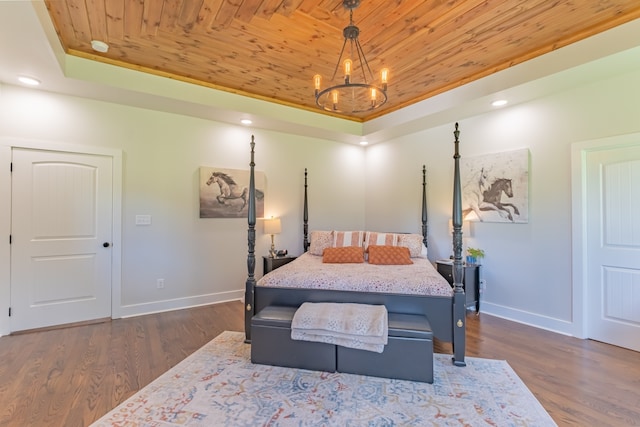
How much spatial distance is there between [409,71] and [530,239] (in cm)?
248

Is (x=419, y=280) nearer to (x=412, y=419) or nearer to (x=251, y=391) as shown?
(x=412, y=419)

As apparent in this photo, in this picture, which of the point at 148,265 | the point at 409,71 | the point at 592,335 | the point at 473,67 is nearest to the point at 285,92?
the point at 409,71

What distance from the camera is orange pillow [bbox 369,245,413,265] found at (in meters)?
3.82

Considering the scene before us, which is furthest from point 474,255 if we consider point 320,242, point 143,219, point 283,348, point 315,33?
point 143,219

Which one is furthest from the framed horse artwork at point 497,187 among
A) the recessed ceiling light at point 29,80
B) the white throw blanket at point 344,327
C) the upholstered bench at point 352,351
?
the recessed ceiling light at point 29,80

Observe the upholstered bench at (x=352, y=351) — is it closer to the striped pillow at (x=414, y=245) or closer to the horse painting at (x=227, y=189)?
the striped pillow at (x=414, y=245)

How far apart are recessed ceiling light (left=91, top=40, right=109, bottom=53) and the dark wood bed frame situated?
2001mm

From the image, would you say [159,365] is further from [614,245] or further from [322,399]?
[614,245]

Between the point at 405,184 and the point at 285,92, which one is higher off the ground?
the point at 285,92

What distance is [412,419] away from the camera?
192cm

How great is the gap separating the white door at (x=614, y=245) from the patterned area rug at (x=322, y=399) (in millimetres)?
1406

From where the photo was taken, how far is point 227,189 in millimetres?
4508

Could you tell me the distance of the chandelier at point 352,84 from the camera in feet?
8.14

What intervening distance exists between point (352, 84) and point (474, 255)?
2856 mm
